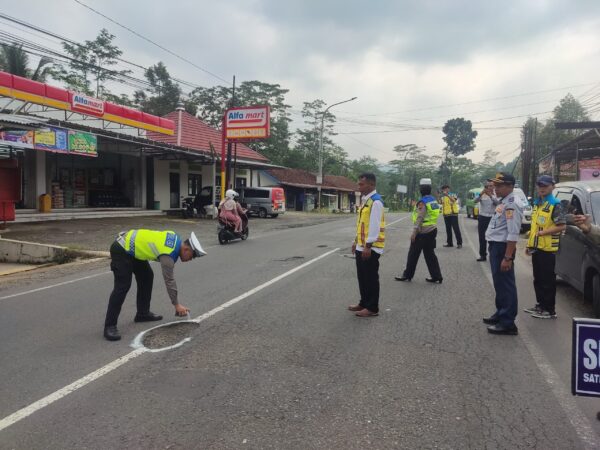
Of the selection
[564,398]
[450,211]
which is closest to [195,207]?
[450,211]

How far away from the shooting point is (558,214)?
17.8ft

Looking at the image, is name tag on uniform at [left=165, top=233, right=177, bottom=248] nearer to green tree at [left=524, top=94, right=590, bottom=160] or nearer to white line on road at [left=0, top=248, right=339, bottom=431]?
white line on road at [left=0, top=248, right=339, bottom=431]

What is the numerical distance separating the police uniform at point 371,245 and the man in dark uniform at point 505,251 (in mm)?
1295

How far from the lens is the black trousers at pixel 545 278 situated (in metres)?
5.60

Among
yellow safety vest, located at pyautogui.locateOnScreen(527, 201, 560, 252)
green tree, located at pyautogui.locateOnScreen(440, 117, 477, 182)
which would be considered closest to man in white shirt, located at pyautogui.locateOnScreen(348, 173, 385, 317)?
yellow safety vest, located at pyautogui.locateOnScreen(527, 201, 560, 252)

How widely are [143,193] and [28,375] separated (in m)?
23.0

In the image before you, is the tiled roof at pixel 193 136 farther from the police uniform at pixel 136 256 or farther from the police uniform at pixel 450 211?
the police uniform at pixel 136 256

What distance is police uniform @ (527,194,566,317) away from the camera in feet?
18.0

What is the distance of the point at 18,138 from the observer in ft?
50.6

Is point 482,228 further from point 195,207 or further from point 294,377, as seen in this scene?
point 195,207

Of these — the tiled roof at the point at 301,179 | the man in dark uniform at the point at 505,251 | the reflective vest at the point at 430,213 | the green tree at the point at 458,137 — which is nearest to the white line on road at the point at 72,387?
the man in dark uniform at the point at 505,251

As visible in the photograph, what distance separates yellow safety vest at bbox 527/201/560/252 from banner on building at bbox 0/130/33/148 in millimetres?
15373

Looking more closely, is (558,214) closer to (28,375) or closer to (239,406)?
(239,406)

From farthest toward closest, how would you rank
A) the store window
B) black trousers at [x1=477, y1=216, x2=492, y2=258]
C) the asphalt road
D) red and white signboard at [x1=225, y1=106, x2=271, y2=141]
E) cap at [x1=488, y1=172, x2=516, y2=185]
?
the store window
red and white signboard at [x1=225, y1=106, x2=271, y2=141]
black trousers at [x1=477, y1=216, x2=492, y2=258]
cap at [x1=488, y1=172, x2=516, y2=185]
the asphalt road
